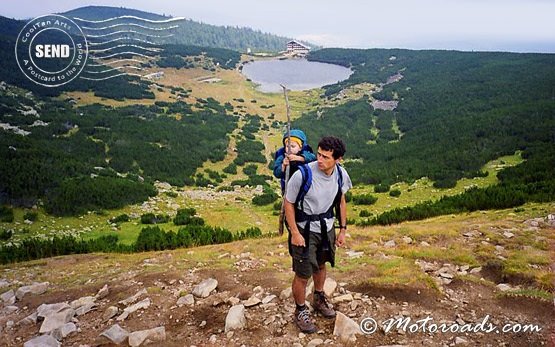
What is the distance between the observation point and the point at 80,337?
642cm

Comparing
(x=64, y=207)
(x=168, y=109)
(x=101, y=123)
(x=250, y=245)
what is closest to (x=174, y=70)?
(x=168, y=109)

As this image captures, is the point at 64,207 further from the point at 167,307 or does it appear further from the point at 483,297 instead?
the point at 483,297

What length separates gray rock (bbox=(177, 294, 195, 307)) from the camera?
707 centimetres

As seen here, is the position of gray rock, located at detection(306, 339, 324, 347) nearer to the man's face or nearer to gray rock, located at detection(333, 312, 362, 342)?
gray rock, located at detection(333, 312, 362, 342)

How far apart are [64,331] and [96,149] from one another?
1617 inches

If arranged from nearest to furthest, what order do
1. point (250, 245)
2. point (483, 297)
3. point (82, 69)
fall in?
point (483, 297)
point (250, 245)
point (82, 69)

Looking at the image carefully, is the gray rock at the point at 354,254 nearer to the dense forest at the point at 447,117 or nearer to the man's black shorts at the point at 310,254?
the man's black shorts at the point at 310,254

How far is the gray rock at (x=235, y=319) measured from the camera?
19.7ft

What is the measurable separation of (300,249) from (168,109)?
68.5 metres

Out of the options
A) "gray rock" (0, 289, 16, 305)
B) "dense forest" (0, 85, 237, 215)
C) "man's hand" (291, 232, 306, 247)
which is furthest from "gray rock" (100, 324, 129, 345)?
"dense forest" (0, 85, 237, 215)

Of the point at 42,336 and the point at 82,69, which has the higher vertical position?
the point at 82,69

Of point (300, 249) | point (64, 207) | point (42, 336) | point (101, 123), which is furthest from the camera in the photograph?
point (101, 123)

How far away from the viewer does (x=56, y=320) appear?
6.92 meters

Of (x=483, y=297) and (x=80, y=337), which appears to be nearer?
(x=80, y=337)
